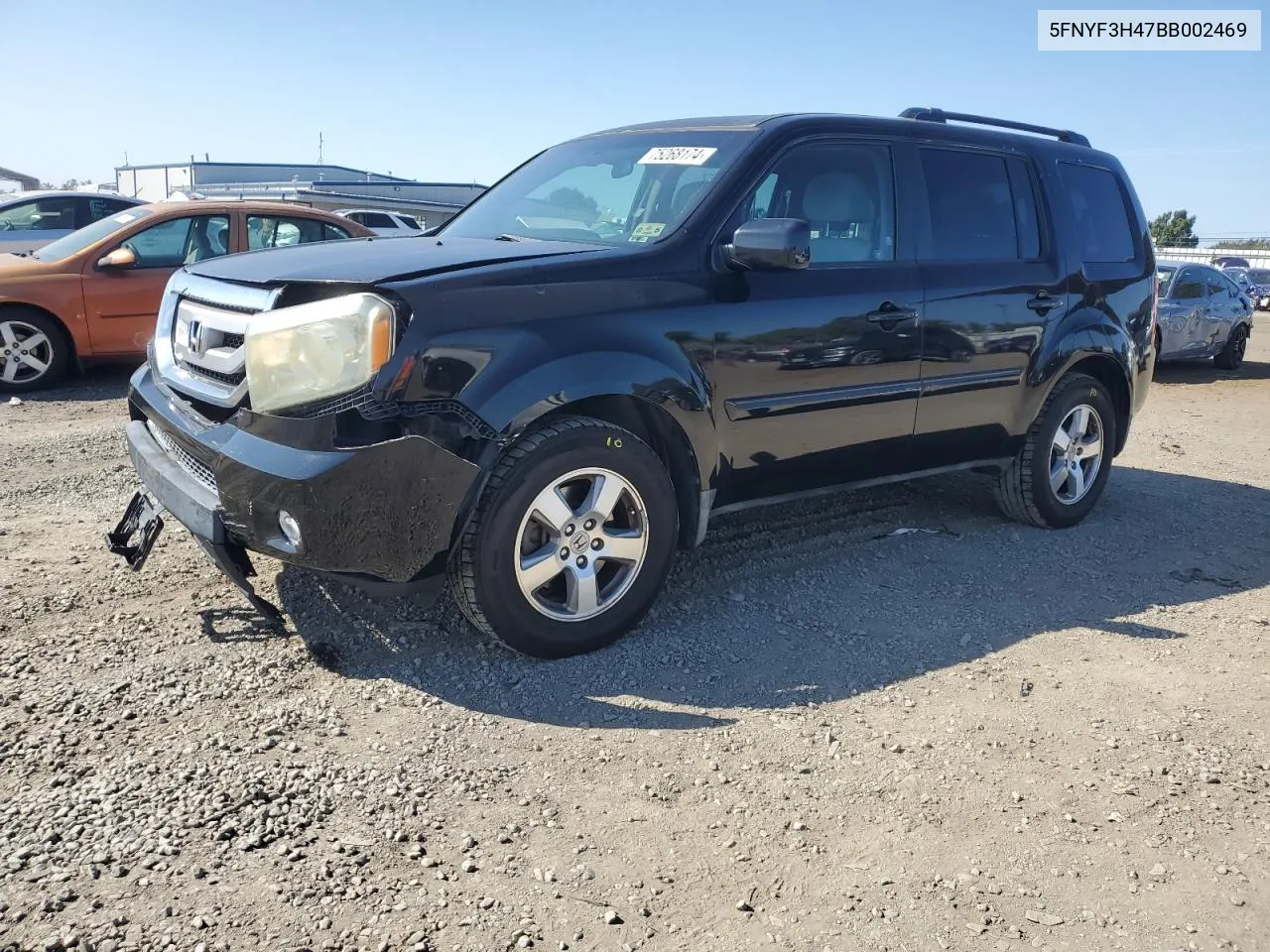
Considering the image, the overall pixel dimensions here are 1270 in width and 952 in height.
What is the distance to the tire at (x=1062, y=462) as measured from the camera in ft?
17.7

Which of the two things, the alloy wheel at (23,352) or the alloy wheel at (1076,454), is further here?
the alloy wheel at (23,352)

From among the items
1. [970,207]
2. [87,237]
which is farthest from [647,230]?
[87,237]

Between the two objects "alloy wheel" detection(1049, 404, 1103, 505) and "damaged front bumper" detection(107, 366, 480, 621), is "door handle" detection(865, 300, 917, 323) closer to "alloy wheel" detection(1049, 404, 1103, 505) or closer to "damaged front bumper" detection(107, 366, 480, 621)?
"alloy wheel" detection(1049, 404, 1103, 505)

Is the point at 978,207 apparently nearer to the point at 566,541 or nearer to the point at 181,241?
the point at 566,541

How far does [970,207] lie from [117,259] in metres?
6.80

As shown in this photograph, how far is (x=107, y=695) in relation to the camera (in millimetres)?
3281

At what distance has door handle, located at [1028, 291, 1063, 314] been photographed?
16.8ft

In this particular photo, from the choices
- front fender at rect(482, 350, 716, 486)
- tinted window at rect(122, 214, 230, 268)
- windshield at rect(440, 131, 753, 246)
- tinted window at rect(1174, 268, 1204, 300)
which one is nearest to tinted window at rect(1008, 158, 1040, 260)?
windshield at rect(440, 131, 753, 246)

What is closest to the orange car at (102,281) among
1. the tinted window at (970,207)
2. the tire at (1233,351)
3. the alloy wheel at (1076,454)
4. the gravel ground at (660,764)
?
the gravel ground at (660,764)

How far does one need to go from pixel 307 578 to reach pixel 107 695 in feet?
3.54

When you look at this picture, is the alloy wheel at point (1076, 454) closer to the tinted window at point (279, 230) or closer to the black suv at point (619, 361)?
the black suv at point (619, 361)

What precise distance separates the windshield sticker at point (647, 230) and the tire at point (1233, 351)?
12.7m

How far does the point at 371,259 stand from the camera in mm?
3656

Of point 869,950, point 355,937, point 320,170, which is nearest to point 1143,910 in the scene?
point 869,950
